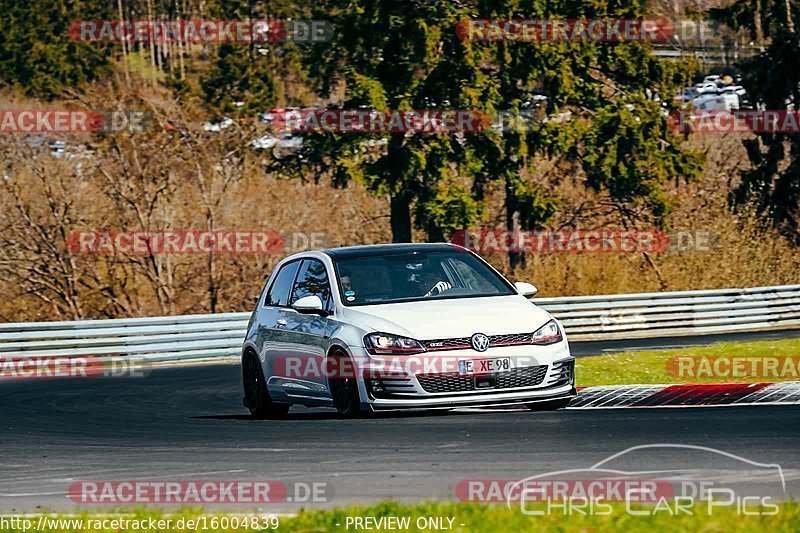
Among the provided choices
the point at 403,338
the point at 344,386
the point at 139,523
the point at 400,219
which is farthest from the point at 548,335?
the point at 400,219

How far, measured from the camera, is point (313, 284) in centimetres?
1389

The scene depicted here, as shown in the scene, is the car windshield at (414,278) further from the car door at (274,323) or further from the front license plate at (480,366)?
the front license plate at (480,366)

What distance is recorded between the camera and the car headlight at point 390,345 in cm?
1222

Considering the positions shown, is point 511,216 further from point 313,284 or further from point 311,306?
point 311,306

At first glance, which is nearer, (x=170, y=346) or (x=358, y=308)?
(x=358, y=308)

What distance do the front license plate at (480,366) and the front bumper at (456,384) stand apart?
0.03m

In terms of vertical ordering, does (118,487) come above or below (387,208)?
above

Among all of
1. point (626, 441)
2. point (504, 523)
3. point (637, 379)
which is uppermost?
point (504, 523)

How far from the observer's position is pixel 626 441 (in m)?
11.0

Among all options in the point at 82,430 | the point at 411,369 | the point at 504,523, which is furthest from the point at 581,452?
the point at 82,430

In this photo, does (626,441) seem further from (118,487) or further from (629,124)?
(629,124)

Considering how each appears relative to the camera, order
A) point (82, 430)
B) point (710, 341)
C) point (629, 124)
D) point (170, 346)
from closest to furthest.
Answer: point (82, 430) → point (170, 346) → point (710, 341) → point (629, 124)

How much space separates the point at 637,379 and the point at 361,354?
6.94 metres

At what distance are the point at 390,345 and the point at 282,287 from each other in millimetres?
2654
